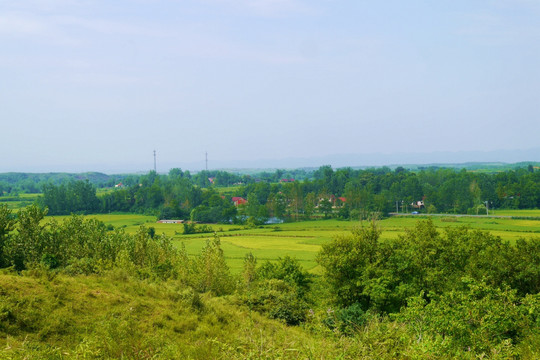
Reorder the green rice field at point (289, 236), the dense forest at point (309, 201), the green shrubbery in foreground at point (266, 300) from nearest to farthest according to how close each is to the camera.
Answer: the green shrubbery in foreground at point (266, 300)
the green rice field at point (289, 236)
the dense forest at point (309, 201)

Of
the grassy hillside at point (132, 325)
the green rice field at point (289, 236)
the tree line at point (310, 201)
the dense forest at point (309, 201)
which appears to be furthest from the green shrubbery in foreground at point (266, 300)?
the tree line at point (310, 201)

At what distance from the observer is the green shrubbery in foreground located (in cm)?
866

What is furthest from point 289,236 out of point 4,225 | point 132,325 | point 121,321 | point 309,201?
point 121,321

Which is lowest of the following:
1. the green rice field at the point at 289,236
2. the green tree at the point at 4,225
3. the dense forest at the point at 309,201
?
the green rice field at the point at 289,236

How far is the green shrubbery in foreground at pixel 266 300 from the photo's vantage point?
866 centimetres

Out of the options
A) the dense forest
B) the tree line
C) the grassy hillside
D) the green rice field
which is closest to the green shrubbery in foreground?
the grassy hillside

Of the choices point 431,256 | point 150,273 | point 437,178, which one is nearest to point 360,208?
point 437,178

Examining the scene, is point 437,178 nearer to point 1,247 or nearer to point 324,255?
point 324,255

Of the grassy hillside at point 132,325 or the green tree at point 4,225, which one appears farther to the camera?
the green tree at point 4,225

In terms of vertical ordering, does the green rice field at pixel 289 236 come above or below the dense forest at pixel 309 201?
below

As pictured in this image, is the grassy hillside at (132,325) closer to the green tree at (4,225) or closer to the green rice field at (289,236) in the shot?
the green tree at (4,225)

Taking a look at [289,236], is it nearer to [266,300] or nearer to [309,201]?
[309,201]

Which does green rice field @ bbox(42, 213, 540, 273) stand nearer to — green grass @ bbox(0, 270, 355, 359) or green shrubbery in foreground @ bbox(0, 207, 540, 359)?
green shrubbery in foreground @ bbox(0, 207, 540, 359)

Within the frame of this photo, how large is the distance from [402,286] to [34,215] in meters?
20.2
